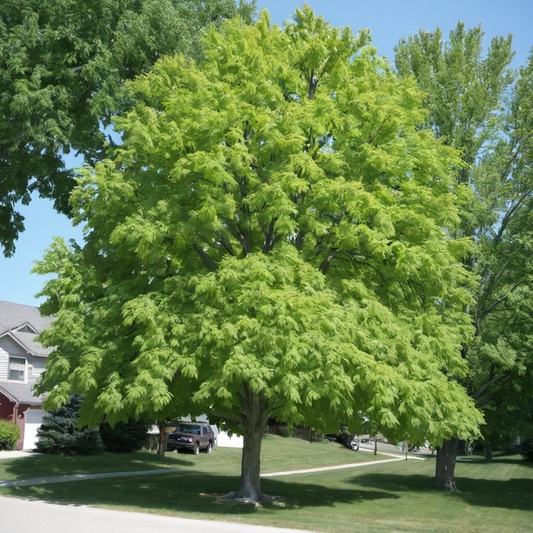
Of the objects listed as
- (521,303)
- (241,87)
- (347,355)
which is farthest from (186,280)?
(521,303)

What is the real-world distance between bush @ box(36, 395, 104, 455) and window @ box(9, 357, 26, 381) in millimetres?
6365

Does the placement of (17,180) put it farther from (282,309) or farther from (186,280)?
(282,309)

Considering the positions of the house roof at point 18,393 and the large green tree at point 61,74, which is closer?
the large green tree at point 61,74

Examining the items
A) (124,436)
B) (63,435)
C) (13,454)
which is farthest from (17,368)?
(13,454)

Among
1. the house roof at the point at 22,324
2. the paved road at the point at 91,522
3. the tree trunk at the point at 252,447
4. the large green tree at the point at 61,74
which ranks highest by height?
the large green tree at the point at 61,74

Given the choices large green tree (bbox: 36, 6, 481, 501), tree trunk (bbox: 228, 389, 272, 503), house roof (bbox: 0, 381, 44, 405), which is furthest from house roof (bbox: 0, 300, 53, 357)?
tree trunk (bbox: 228, 389, 272, 503)

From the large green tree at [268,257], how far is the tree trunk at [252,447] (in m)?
0.06

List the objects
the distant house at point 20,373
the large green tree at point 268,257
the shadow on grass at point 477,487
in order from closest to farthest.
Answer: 1. the large green tree at point 268,257
2. the shadow on grass at point 477,487
3. the distant house at point 20,373

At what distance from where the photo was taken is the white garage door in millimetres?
38094

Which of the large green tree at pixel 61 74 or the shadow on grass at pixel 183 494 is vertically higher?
the large green tree at pixel 61 74

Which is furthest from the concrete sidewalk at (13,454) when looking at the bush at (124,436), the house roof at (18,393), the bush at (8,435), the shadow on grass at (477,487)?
the shadow on grass at (477,487)

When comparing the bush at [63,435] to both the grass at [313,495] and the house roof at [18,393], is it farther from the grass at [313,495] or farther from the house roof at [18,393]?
the house roof at [18,393]

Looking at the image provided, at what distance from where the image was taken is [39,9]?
2455 cm

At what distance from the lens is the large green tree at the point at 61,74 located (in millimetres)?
23188
